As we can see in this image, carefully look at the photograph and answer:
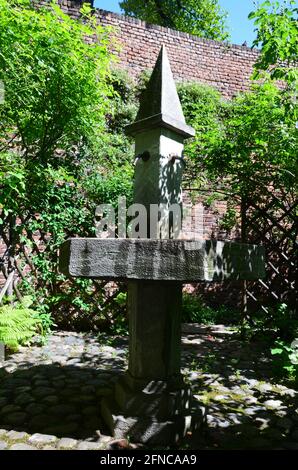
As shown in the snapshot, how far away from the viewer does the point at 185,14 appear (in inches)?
704

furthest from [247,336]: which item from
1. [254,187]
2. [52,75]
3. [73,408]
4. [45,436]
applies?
[52,75]

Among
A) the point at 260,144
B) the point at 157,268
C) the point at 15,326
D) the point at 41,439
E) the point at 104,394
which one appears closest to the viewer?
the point at 157,268

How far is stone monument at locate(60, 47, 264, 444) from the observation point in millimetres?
2133

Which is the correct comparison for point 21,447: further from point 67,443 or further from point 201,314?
point 201,314

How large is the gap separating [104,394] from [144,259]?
1.81 m

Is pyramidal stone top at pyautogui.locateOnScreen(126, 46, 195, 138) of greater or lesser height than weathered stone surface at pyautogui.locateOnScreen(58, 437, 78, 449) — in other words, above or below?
above

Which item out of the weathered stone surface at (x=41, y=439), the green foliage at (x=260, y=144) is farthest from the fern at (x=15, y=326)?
the green foliage at (x=260, y=144)

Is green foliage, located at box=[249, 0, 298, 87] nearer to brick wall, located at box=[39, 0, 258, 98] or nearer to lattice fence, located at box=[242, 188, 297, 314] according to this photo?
lattice fence, located at box=[242, 188, 297, 314]

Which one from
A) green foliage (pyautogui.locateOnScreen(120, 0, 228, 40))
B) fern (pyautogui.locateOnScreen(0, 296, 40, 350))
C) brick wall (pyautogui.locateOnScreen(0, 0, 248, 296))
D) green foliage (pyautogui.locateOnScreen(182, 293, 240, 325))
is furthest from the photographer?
green foliage (pyautogui.locateOnScreen(120, 0, 228, 40))

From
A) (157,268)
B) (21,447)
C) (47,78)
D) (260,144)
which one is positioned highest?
(47,78)

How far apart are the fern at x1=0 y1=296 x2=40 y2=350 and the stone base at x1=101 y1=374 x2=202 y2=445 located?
2.16m

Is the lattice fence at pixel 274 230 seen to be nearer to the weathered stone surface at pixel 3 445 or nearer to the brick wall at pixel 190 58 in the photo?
the brick wall at pixel 190 58

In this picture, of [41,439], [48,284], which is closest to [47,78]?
[48,284]

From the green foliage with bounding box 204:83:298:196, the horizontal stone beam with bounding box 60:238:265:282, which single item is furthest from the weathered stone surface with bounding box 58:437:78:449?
the green foliage with bounding box 204:83:298:196
